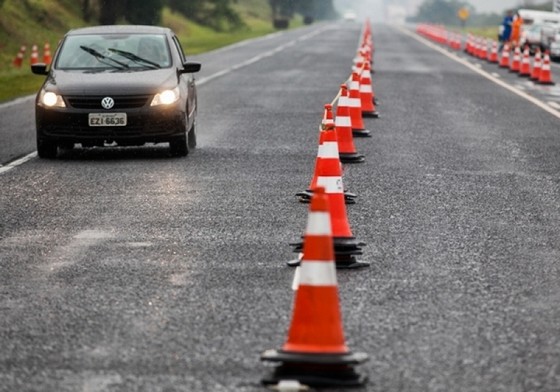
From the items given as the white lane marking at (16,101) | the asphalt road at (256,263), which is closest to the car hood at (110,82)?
the asphalt road at (256,263)

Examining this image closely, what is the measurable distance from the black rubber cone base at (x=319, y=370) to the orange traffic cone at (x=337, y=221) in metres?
3.08

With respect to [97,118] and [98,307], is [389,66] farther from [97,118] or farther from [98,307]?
[98,307]

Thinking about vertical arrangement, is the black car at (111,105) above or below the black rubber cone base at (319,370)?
below

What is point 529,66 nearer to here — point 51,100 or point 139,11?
point 139,11

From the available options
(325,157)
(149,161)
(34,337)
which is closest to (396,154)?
(149,161)

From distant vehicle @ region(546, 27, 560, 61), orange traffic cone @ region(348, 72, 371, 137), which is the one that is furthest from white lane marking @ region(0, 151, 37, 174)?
distant vehicle @ region(546, 27, 560, 61)

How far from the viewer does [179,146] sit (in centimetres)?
1641

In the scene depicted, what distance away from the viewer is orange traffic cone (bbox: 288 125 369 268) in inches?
367

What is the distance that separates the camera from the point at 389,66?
140 ft

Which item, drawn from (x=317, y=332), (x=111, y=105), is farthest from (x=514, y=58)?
(x=317, y=332)

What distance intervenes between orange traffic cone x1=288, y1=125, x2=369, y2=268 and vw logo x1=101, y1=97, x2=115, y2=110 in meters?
5.83

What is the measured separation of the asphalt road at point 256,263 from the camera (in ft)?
21.9

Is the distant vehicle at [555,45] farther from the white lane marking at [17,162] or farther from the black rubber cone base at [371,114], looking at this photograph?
the white lane marking at [17,162]

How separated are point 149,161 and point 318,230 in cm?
984
